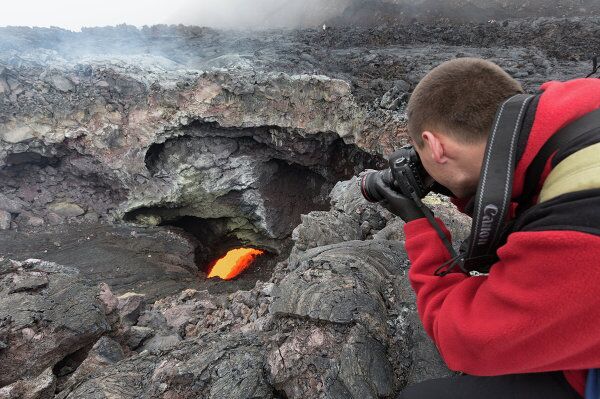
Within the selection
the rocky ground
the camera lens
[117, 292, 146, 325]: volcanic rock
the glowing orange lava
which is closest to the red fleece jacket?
the camera lens

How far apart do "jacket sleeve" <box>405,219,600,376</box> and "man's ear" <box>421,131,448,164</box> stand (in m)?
0.47

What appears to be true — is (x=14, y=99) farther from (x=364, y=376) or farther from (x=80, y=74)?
(x=364, y=376)

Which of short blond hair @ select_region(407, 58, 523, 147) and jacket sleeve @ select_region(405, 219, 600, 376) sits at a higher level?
short blond hair @ select_region(407, 58, 523, 147)

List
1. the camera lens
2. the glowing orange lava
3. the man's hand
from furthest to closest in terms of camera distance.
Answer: the glowing orange lava
the camera lens
the man's hand

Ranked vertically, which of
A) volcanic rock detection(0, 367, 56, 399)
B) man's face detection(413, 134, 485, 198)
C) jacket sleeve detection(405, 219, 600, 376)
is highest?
man's face detection(413, 134, 485, 198)

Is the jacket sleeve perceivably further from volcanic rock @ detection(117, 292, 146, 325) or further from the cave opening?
the cave opening

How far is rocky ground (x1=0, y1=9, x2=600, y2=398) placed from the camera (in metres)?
4.44

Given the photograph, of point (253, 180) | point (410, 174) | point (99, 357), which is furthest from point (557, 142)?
point (253, 180)

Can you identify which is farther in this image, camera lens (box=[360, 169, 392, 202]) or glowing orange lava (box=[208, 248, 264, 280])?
glowing orange lava (box=[208, 248, 264, 280])

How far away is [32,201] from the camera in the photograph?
11.7m

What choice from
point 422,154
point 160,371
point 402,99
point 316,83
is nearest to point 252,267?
point 316,83

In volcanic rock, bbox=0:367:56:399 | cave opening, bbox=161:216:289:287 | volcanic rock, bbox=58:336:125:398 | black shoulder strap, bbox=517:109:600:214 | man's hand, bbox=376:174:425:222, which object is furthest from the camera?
cave opening, bbox=161:216:289:287

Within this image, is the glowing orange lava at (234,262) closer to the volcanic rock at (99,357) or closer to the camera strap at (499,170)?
the volcanic rock at (99,357)

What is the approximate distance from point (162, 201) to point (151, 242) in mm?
1618
